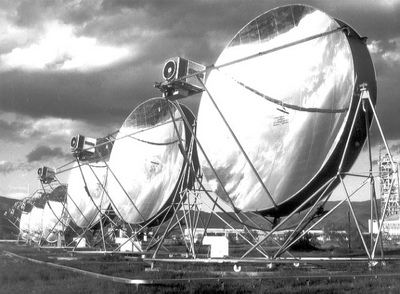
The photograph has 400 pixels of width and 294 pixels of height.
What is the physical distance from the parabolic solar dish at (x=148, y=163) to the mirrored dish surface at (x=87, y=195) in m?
4.09

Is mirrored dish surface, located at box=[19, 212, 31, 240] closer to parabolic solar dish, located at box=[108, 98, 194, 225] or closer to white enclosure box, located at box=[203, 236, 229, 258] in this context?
parabolic solar dish, located at box=[108, 98, 194, 225]

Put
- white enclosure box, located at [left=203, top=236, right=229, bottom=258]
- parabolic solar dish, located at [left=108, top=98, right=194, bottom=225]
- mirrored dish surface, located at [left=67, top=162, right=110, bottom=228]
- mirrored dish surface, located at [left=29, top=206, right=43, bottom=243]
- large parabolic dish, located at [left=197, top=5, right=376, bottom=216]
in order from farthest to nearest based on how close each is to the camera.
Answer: mirrored dish surface, located at [left=29, top=206, right=43, bottom=243], mirrored dish surface, located at [left=67, top=162, right=110, bottom=228], parabolic solar dish, located at [left=108, top=98, right=194, bottom=225], white enclosure box, located at [left=203, top=236, right=229, bottom=258], large parabolic dish, located at [left=197, top=5, right=376, bottom=216]

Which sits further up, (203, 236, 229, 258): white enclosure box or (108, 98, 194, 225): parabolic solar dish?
(108, 98, 194, 225): parabolic solar dish

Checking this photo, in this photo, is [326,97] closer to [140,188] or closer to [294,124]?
[294,124]

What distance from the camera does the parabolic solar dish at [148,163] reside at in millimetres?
28844

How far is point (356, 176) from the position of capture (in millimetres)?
17547

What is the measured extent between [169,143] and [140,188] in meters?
3.84

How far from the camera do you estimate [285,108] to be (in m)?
20.0

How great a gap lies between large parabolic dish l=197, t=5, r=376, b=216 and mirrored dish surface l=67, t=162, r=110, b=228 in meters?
17.4

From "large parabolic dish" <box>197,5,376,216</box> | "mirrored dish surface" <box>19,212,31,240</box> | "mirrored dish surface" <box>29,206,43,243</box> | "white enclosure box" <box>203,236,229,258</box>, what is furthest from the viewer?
"mirrored dish surface" <box>19,212,31,240</box>

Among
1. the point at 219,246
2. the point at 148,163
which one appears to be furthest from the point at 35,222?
the point at 219,246

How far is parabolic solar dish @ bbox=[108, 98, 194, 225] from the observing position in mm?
28844

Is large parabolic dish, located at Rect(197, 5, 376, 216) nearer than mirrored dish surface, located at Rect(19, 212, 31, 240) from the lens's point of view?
Yes

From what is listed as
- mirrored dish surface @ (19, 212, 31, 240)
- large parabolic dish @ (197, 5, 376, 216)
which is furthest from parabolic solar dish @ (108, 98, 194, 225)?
mirrored dish surface @ (19, 212, 31, 240)
